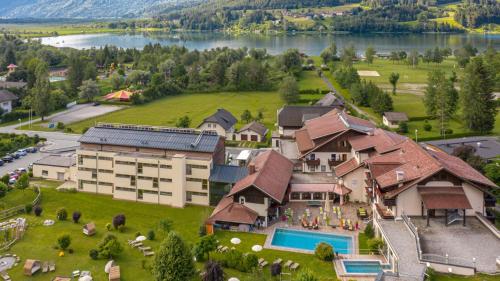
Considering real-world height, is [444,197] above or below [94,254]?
above

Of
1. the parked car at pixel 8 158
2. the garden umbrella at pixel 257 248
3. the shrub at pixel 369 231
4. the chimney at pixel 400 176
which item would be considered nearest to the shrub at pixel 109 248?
the garden umbrella at pixel 257 248

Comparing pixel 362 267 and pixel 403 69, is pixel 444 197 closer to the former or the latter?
pixel 362 267

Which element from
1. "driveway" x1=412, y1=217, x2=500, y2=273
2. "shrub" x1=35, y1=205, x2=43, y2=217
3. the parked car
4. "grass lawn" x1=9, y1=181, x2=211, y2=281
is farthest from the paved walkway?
the parked car

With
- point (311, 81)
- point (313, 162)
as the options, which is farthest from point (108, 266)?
point (311, 81)

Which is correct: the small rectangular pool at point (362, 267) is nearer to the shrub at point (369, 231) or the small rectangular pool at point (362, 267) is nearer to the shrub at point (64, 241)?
the shrub at point (369, 231)

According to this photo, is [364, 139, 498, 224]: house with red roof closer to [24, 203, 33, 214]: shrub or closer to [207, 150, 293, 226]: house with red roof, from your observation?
[207, 150, 293, 226]: house with red roof

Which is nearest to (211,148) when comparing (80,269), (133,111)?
(80,269)
